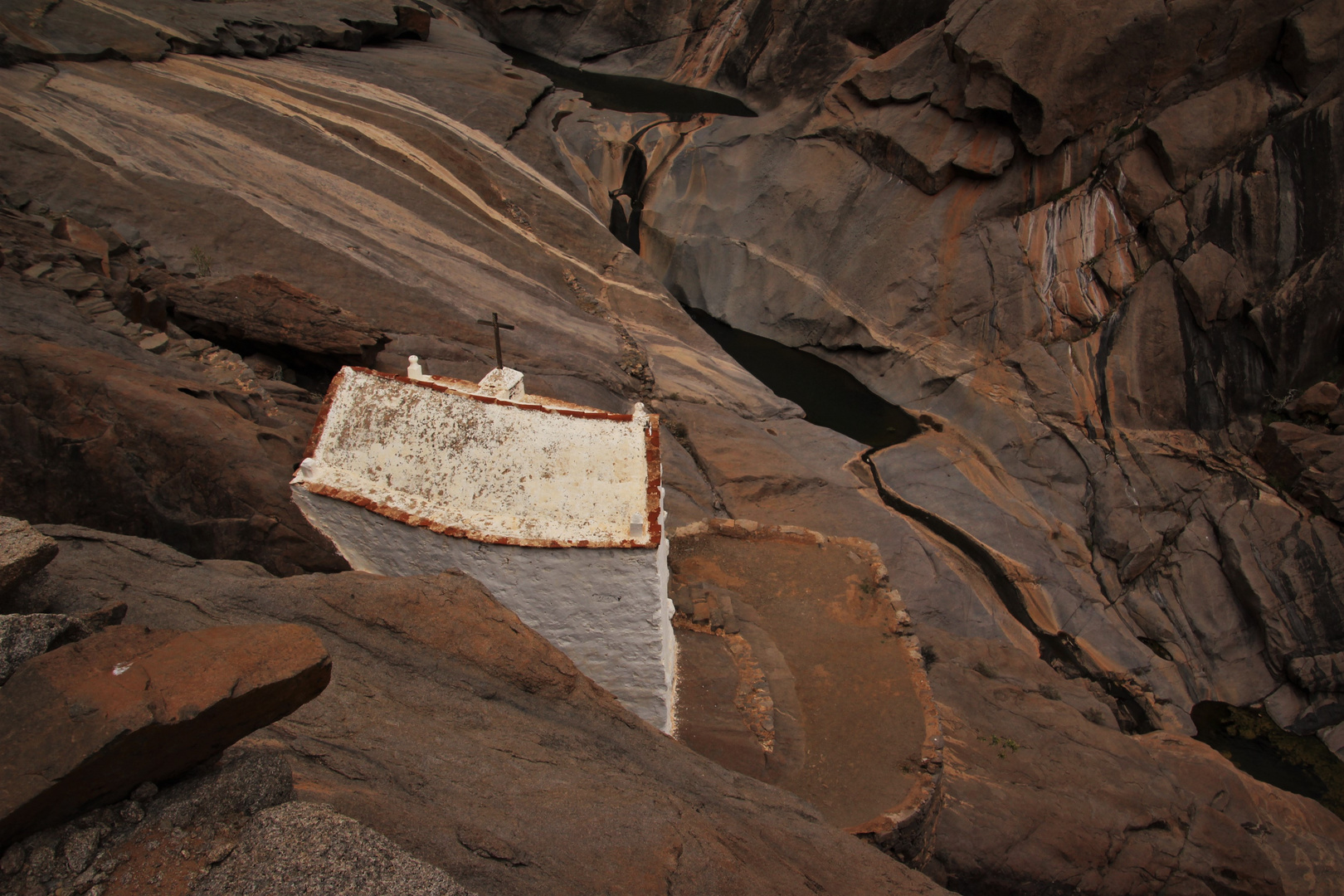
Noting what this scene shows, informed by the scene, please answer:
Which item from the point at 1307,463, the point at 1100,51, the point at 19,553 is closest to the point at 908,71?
the point at 1100,51

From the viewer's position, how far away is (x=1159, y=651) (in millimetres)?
18766

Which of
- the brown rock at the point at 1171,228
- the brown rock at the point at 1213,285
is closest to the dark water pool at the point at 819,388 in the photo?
the brown rock at the point at 1213,285

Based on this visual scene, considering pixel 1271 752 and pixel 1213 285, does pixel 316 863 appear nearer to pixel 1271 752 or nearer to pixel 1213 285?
pixel 1271 752

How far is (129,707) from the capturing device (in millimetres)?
3695

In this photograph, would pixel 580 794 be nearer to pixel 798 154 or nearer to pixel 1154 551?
pixel 1154 551

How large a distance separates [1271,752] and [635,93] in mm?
34443

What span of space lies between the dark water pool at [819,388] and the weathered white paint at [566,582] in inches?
626

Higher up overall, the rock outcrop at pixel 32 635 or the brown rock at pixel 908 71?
the brown rock at pixel 908 71

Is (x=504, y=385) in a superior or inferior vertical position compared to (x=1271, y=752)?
superior

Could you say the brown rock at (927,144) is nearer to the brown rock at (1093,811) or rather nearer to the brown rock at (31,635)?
the brown rock at (1093,811)

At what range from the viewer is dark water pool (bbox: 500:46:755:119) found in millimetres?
34719

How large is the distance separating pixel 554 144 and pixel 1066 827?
27.6 metres

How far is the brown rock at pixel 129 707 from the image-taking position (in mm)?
3514

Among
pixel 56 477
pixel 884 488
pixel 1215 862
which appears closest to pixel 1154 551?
pixel 884 488
